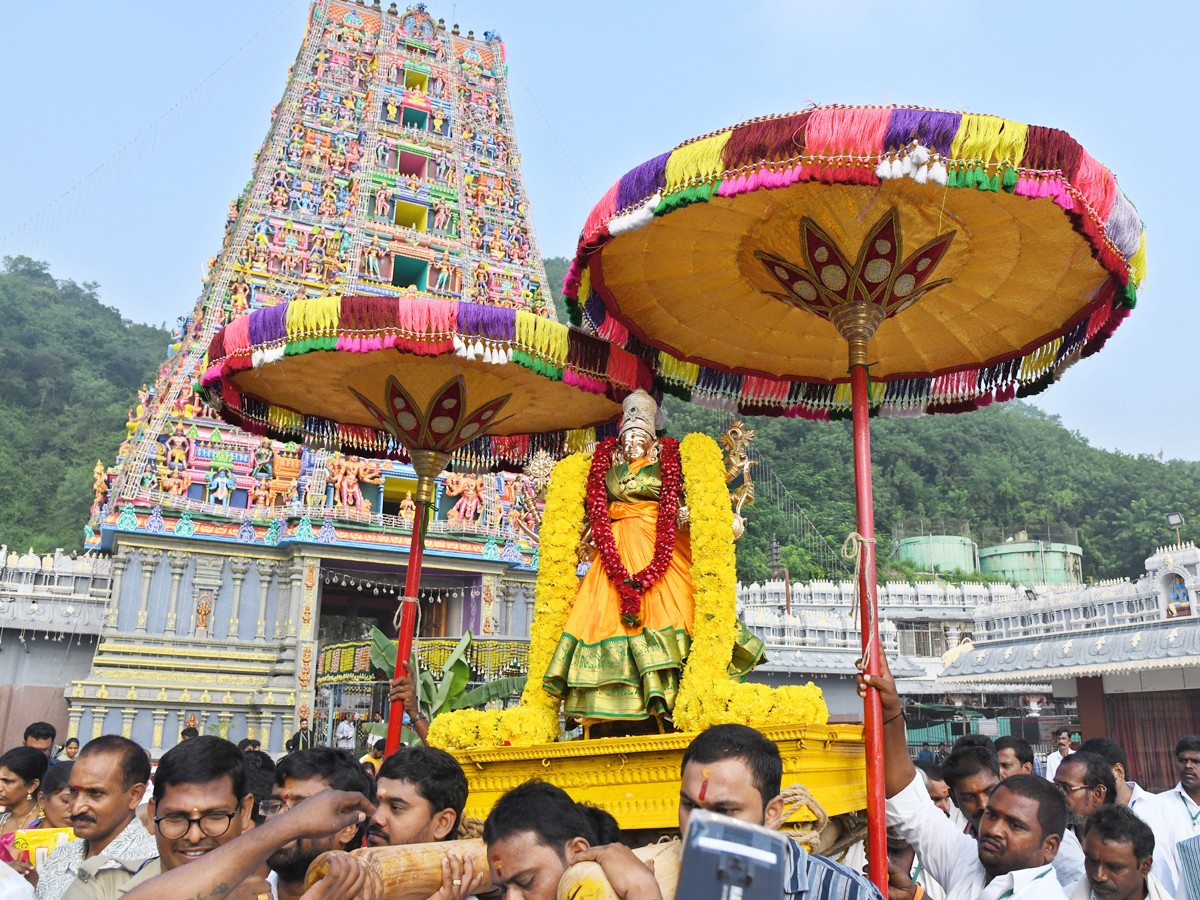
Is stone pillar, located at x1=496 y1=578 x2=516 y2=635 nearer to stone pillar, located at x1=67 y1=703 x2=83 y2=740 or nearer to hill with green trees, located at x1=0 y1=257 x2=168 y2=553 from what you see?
stone pillar, located at x1=67 y1=703 x2=83 y2=740

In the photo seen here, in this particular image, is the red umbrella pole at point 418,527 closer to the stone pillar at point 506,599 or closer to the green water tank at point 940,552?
the stone pillar at point 506,599

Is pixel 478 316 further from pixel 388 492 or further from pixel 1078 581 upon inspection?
pixel 1078 581

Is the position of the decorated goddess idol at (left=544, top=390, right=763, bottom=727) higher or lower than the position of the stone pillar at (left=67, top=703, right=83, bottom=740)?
higher

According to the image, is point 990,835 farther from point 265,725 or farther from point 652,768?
point 265,725

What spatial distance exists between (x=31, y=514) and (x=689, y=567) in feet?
120

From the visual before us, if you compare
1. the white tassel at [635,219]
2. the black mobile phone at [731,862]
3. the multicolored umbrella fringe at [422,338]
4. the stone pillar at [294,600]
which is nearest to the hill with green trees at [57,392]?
the stone pillar at [294,600]

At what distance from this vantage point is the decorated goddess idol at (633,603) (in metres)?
5.48

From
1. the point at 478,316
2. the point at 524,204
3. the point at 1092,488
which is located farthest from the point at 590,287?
the point at 1092,488

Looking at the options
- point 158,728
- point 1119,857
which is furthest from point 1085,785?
point 158,728

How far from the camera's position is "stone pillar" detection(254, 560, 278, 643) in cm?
1827

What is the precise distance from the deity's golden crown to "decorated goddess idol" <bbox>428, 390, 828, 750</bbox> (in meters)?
0.01

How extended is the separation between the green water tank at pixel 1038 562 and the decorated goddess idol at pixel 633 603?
46635 millimetres

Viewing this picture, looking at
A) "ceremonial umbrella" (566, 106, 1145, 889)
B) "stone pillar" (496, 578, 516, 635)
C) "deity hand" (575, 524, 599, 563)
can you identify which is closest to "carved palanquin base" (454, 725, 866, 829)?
"ceremonial umbrella" (566, 106, 1145, 889)

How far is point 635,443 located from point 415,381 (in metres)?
1.99
